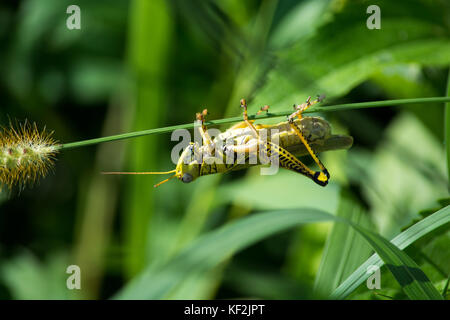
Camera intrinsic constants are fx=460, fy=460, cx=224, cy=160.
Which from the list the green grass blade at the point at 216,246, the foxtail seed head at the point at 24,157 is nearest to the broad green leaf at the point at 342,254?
the green grass blade at the point at 216,246

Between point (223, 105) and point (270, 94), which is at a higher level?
point (223, 105)

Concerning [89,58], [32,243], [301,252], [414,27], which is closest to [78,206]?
[32,243]

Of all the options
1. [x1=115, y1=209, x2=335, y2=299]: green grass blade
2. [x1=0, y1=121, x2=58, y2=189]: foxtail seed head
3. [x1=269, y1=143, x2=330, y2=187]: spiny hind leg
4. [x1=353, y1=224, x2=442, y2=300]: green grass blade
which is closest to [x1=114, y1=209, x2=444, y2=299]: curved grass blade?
[x1=115, y1=209, x2=335, y2=299]: green grass blade

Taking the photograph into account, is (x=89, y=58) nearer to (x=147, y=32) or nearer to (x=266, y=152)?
(x=147, y=32)

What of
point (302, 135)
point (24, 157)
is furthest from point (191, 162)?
point (24, 157)

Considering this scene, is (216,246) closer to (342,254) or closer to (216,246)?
(216,246)

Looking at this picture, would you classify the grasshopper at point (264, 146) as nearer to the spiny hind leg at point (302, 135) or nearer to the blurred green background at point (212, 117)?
the spiny hind leg at point (302, 135)
